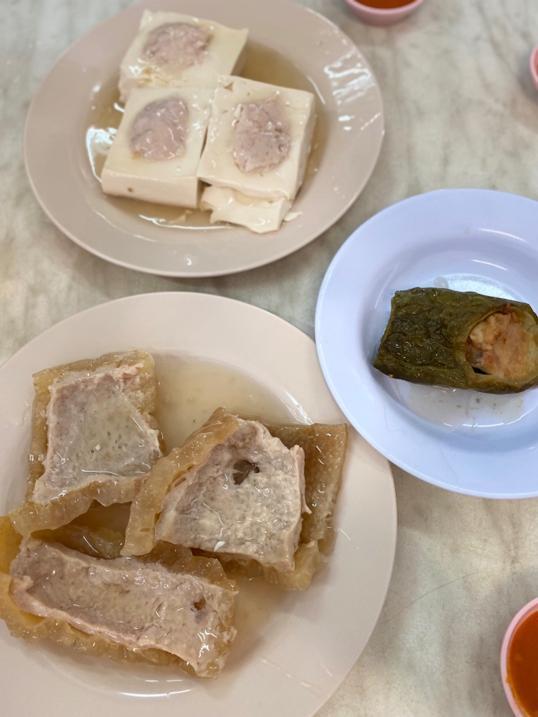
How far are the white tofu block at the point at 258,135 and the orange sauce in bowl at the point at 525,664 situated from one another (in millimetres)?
1663

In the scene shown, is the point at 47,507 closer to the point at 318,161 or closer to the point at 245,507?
the point at 245,507

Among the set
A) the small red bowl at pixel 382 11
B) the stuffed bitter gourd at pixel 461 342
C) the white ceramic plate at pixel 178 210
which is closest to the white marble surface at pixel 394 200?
the small red bowl at pixel 382 11

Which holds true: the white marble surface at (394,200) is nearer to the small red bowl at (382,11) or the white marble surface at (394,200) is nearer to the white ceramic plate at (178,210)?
the small red bowl at (382,11)

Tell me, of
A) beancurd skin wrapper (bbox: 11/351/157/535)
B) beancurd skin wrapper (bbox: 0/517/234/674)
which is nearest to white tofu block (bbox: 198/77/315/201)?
beancurd skin wrapper (bbox: 11/351/157/535)

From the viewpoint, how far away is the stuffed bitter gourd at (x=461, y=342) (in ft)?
6.06

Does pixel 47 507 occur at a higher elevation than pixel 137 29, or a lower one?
lower

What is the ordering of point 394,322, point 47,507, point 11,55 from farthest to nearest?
point 11,55
point 394,322
point 47,507

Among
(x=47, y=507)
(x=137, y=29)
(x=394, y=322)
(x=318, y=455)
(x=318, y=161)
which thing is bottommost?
(x=47, y=507)

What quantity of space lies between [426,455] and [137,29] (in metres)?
2.19

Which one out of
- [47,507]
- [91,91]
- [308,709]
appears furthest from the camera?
[91,91]

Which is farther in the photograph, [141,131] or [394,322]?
[141,131]

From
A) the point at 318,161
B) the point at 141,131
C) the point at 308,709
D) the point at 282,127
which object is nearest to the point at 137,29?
the point at 141,131

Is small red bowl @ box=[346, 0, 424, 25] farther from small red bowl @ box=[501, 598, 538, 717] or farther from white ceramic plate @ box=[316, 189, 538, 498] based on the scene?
small red bowl @ box=[501, 598, 538, 717]

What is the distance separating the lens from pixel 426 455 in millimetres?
1843
